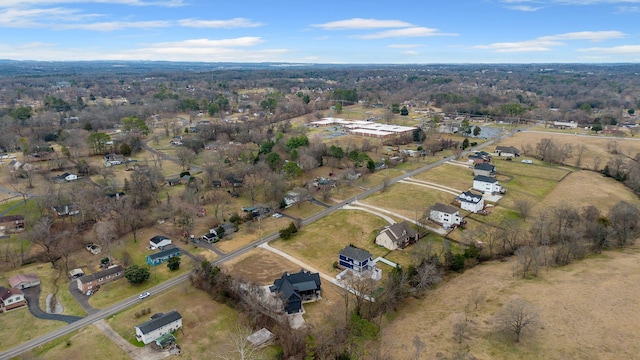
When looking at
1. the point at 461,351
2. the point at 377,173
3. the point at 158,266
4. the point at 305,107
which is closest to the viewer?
the point at 461,351

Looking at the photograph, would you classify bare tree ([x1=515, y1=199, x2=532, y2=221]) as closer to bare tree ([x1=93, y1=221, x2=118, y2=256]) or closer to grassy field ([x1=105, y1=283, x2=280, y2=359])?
grassy field ([x1=105, y1=283, x2=280, y2=359])

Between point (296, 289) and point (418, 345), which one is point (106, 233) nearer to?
point (296, 289)

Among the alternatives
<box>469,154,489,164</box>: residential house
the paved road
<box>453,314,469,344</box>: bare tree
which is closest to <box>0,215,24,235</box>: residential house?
the paved road

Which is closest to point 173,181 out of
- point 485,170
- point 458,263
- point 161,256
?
point 161,256

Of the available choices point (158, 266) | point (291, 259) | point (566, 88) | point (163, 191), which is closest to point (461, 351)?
point (291, 259)

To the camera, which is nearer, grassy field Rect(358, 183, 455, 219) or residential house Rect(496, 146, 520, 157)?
grassy field Rect(358, 183, 455, 219)

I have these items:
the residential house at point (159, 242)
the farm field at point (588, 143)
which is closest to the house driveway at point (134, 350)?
the residential house at point (159, 242)

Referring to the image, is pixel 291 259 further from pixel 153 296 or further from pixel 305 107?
pixel 305 107

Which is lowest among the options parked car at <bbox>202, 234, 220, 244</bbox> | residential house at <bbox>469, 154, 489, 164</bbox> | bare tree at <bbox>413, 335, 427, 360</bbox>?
parked car at <bbox>202, 234, 220, 244</bbox>
